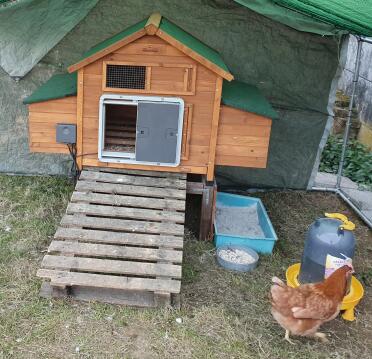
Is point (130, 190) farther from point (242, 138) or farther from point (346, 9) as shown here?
point (346, 9)

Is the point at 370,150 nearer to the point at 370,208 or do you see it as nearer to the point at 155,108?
the point at 370,208

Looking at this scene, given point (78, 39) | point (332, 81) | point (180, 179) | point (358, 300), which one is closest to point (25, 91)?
point (78, 39)

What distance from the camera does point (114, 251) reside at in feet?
11.3

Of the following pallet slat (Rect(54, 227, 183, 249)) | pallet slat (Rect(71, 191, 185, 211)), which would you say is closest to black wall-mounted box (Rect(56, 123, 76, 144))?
pallet slat (Rect(71, 191, 185, 211))

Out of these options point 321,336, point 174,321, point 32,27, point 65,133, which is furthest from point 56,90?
point 321,336

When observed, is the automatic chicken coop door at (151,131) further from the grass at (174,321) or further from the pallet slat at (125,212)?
the grass at (174,321)

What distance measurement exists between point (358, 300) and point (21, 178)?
3.71 metres

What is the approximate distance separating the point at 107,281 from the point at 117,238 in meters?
0.41

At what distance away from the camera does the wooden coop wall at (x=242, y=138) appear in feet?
12.9

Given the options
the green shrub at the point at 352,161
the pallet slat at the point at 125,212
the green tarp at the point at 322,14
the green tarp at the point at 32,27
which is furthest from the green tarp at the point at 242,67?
the pallet slat at the point at 125,212

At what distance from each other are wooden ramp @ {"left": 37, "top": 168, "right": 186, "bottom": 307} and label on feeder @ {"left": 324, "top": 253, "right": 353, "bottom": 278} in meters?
1.01

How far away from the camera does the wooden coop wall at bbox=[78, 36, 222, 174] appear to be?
3766 mm

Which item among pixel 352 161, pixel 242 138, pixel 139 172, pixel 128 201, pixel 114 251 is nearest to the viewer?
→ pixel 114 251

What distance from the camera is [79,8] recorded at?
479 centimetres
